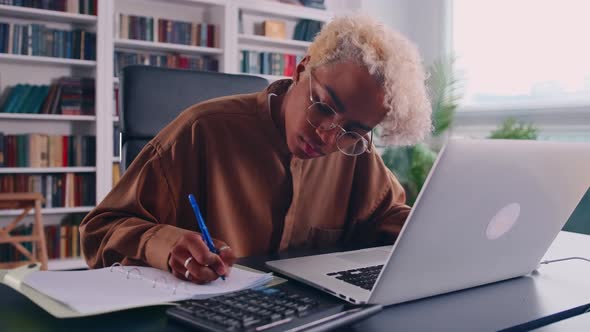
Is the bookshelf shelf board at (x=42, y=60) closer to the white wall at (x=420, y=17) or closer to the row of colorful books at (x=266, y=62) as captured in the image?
the row of colorful books at (x=266, y=62)

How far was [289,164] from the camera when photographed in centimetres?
123

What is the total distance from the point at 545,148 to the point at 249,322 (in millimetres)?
441

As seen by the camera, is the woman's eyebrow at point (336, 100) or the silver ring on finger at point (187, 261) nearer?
the silver ring on finger at point (187, 261)

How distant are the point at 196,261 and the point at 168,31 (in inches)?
134

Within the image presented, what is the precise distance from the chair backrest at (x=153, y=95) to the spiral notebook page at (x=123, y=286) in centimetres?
77

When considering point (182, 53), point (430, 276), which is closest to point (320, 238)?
point (430, 276)

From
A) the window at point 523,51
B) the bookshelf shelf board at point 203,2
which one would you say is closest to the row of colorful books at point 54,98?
the bookshelf shelf board at point 203,2

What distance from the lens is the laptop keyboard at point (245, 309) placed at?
0.57 metres

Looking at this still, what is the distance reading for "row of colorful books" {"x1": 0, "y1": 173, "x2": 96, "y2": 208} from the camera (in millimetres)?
3518

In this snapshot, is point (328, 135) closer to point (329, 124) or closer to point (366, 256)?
point (329, 124)

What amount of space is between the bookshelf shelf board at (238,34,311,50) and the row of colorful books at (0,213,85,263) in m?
1.77

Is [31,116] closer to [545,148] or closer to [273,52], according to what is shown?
[273,52]

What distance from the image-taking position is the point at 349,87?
1.02 meters

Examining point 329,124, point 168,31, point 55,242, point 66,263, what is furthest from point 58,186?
point 329,124
